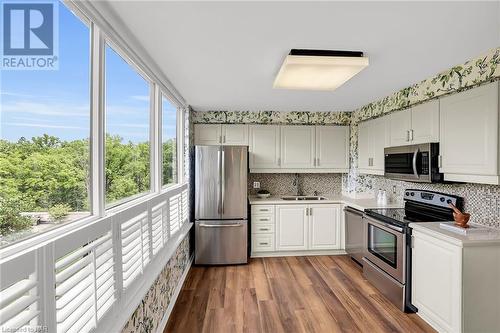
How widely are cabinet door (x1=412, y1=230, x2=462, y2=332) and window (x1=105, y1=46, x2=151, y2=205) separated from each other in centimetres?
251

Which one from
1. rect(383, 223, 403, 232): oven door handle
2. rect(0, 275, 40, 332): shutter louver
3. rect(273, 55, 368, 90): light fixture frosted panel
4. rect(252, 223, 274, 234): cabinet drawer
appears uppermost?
rect(273, 55, 368, 90): light fixture frosted panel

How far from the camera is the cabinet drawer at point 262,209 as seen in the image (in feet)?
13.0

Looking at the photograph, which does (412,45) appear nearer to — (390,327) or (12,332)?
(390,327)

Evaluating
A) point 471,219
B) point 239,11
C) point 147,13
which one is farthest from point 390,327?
point 147,13

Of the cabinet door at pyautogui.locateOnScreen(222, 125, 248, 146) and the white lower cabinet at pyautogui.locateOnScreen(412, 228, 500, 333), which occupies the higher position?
the cabinet door at pyautogui.locateOnScreen(222, 125, 248, 146)

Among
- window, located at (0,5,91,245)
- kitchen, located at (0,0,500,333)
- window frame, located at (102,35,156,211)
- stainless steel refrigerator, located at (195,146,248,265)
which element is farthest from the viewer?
stainless steel refrigerator, located at (195,146,248,265)

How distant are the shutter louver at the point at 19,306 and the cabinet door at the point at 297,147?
364cm

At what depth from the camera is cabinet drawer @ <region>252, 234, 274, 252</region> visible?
3.97 m

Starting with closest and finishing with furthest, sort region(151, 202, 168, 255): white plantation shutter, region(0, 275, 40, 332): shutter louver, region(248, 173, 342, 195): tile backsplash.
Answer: region(0, 275, 40, 332): shutter louver < region(151, 202, 168, 255): white plantation shutter < region(248, 173, 342, 195): tile backsplash

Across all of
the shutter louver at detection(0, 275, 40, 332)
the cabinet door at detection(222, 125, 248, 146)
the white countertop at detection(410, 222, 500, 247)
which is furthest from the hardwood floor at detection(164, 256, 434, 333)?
the cabinet door at detection(222, 125, 248, 146)

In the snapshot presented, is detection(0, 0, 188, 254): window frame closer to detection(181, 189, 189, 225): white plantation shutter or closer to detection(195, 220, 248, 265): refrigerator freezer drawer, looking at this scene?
detection(181, 189, 189, 225): white plantation shutter

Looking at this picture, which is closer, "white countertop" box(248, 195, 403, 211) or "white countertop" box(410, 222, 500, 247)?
"white countertop" box(410, 222, 500, 247)

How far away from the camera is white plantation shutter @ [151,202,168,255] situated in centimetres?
214

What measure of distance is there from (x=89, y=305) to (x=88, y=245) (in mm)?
268
